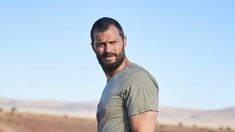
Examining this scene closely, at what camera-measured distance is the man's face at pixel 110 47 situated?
13.3ft

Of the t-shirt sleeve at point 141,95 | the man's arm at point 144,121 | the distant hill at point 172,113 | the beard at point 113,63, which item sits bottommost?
the distant hill at point 172,113

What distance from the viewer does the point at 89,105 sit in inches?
6762

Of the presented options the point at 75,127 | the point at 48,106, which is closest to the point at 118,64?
the point at 75,127

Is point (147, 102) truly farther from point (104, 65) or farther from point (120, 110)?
point (104, 65)

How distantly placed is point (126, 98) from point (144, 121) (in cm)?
21

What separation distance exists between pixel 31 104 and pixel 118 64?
6616 inches

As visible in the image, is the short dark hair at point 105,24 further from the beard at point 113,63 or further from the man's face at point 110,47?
the beard at point 113,63

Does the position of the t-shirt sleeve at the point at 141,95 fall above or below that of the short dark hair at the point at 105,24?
below

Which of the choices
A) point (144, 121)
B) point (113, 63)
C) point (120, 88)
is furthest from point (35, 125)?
point (144, 121)

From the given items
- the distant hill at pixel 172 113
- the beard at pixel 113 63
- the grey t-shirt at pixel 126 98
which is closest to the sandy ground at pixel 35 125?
the beard at pixel 113 63

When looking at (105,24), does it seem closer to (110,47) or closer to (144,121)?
(110,47)

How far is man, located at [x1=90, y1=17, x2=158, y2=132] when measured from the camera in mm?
3742

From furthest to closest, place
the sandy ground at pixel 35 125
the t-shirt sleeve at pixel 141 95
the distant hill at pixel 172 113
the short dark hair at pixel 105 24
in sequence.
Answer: the distant hill at pixel 172 113
the sandy ground at pixel 35 125
the short dark hair at pixel 105 24
the t-shirt sleeve at pixel 141 95

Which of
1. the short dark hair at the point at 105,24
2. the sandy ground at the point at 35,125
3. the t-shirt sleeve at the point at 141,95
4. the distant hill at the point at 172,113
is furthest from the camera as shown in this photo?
the distant hill at the point at 172,113
